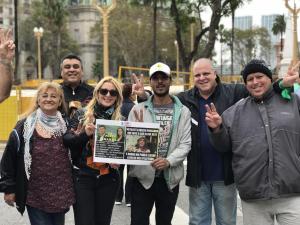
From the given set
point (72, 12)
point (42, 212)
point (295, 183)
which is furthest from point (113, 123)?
point (72, 12)

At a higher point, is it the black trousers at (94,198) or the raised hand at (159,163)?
the raised hand at (159,163)

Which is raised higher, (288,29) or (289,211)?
(288,29)

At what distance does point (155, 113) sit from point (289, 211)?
1.50 metres

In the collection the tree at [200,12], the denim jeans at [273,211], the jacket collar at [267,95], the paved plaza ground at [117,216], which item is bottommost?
the paved plaza ground at [117,216]

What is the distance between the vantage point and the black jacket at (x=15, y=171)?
4055 millimetres

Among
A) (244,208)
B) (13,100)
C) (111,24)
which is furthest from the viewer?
(111,24)

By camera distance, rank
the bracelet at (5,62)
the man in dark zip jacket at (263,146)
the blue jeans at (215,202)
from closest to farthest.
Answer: the bracelet at (5,62), the man in dark zip jacket at (263,146), the blue jeans at (215,202)

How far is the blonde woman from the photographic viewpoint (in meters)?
4.04

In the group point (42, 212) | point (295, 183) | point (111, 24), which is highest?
point (111, 24)

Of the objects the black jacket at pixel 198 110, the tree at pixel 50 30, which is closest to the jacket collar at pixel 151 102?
the black jacket at pixel 198 110

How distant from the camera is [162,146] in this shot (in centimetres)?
433

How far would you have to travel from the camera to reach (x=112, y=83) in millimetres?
4344

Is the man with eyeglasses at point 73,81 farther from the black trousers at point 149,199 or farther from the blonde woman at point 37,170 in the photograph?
the black trousers at point 149,199

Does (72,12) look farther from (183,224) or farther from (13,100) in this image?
(183,224)
